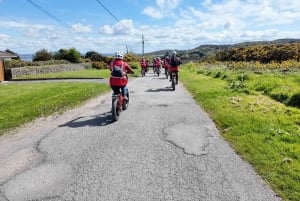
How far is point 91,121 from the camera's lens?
9.84 metres

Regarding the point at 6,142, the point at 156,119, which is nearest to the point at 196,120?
the point at 156,119

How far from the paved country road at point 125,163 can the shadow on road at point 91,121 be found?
0.09 ft

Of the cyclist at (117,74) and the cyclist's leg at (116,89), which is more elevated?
the cyclist at (117,74)

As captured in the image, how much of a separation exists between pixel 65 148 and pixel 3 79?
27884mm

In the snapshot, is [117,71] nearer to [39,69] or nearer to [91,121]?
[91,121]

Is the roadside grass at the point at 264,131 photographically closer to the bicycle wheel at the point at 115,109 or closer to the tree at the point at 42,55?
the bicycle wheel at the point at 115,109

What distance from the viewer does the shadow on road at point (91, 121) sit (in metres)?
9.40

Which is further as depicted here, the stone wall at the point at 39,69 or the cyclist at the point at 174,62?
the stone wall at the point at 39,69

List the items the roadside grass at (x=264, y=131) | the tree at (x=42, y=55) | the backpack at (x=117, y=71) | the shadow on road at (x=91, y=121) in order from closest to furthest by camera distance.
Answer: the roadside grass at (x=264, y=131) < the shadow on road at (x=91, y=121) < the backpack at (x=117, y=71) < the tree at (x=42, y=55)

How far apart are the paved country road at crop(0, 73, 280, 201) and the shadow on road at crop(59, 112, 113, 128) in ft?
0.09

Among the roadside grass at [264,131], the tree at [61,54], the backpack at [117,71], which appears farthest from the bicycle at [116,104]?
the tree at [61,54]

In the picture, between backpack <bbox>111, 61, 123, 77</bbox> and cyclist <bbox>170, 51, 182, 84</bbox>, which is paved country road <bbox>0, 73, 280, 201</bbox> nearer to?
backpack <bbox>111, 61, 123, 77</bbox>

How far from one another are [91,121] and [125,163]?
403 centimetres

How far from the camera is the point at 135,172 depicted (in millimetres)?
5586
